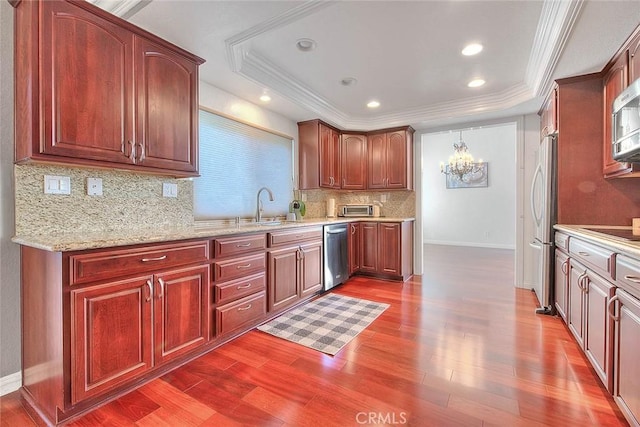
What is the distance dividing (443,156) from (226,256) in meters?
7.18

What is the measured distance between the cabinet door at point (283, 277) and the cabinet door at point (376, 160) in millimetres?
2132

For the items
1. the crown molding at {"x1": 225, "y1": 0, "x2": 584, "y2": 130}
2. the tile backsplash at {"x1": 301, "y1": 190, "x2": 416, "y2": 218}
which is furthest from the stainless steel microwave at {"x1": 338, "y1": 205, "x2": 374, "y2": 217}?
the crown molding at {"x1": 225, "y1": 0, "x2": 584, "y2": 130}

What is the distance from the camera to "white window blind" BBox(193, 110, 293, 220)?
114 inches

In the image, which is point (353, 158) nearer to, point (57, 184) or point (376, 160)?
point (376, 160)

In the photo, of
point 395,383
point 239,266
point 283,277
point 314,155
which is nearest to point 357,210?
point 314,155

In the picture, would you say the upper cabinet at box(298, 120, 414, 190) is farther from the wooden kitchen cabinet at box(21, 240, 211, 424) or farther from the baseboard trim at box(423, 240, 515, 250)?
the baseboard trim at box(423, 240, 515, 250)

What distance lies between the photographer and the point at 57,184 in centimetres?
181

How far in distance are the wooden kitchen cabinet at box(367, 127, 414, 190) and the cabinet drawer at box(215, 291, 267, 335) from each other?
9.00 feet

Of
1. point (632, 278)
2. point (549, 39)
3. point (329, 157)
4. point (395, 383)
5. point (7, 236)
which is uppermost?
point (549, 39)

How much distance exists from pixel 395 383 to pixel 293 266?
1.50 meters

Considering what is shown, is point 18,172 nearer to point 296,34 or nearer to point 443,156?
point 296,34

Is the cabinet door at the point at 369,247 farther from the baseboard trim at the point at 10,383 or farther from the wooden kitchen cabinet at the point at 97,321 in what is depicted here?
the baseboard trim at the point at 10,383

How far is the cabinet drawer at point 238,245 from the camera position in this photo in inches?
86.0

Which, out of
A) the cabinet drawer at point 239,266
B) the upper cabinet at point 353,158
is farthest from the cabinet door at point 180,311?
the upper cabinet at point 353,158
